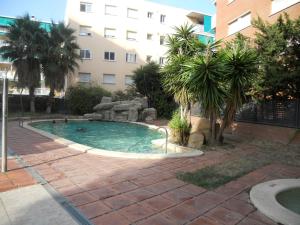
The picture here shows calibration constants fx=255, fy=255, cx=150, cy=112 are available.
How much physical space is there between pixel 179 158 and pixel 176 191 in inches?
102

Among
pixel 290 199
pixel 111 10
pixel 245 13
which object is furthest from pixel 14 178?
pixel 111 10

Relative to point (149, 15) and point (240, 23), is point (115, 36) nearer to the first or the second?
point (149, 15)

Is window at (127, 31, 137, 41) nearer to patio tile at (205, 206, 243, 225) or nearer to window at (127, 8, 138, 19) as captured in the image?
window at (127, 8, 138, 19)

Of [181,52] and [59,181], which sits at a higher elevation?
[181,52]

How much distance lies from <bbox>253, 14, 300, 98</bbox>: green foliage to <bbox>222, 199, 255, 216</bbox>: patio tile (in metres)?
7.12

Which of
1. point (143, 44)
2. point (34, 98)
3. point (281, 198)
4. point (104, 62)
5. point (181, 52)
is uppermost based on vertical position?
point (143, 44)

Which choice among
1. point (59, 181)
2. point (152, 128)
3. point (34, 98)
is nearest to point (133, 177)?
point (59, 181)

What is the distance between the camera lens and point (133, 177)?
5.39 m

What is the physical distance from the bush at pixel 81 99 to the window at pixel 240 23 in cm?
1311

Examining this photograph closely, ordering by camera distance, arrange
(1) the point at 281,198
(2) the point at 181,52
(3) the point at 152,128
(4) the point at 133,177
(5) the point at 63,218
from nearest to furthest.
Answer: (5) the point at 63,218 → (1) the point at 281,198 → (4) the point at 133,177 → (2) the point at 181,52 → (3) the point at 152,128

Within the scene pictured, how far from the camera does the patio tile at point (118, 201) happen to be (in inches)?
158

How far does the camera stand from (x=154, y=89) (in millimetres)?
23219

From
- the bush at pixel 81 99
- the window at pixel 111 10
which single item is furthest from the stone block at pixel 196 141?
the window at pixel 111 10

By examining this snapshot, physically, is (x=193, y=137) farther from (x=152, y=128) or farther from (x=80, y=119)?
(x=80, y=119)
